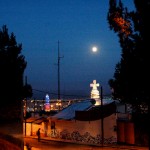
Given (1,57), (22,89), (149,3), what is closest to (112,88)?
(149,3)

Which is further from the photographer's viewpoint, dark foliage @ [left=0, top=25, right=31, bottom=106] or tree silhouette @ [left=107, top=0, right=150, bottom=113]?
dark foliage @ [left=0, top=25, right=31, bottom=106]

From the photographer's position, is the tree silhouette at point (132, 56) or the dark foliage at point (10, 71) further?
the dark foliage at point (10, 71)

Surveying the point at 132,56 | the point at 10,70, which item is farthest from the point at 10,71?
the point at 132,56

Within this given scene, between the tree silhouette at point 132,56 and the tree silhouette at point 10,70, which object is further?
the tree silhouette at point 10,70

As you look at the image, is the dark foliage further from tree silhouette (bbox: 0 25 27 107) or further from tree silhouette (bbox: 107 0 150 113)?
tree silhouette (bbox: 107 0 150 113)

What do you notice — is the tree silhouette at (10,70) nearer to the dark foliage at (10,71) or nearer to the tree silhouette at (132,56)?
the dark foliage at (10,71)

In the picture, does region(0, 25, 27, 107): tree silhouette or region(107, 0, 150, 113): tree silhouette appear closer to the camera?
region(107, 0, 150, 113): tree silhouette

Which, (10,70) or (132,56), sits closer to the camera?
(132,56)

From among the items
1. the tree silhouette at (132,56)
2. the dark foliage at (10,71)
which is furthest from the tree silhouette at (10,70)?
the tree silhouette at (132,56)

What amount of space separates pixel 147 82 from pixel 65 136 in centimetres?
2481

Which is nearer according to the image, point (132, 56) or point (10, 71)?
point (132, 56)

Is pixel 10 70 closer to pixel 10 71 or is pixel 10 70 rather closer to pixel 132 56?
pixel 10 71

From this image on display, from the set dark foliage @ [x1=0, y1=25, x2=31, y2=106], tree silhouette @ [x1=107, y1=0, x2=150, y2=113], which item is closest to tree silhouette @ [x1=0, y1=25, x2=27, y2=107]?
dark foliage @ [x1=0, y1=25, x2=31, y2=106]

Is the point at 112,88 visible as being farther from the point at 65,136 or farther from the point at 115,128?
the point at 65,136
